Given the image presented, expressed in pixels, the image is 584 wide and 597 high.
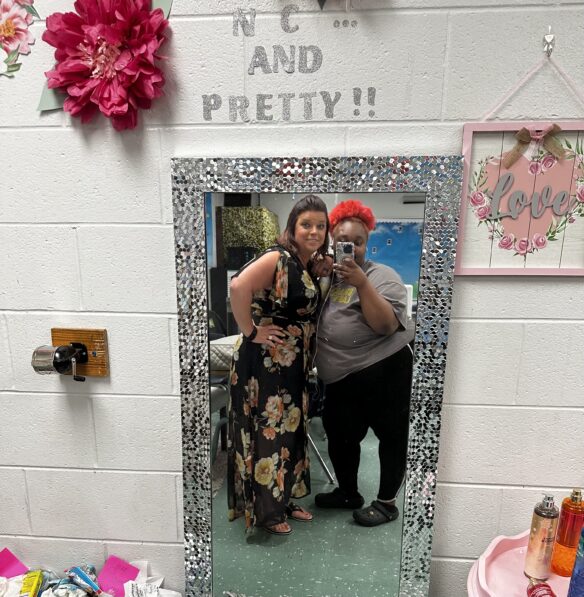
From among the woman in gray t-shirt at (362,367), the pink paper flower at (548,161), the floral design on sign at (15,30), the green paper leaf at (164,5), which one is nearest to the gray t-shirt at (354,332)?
the woman in gray t-shirt at (362,367)

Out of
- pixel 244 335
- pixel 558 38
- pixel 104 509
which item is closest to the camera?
pixel 558 38

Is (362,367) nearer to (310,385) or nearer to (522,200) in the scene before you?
(310,385)

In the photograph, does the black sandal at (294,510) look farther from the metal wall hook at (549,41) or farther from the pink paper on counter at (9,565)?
the metal wall hook at (549,41)

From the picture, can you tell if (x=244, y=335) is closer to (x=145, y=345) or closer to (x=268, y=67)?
(x=145, y=345)

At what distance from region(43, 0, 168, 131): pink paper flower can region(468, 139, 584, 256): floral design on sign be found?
64 centimetres

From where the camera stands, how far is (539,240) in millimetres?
821

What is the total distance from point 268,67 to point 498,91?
16.6 inches

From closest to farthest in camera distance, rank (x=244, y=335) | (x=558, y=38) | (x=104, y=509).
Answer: (x=558, y=38), (x=244, y=335), (x=104, y=509)

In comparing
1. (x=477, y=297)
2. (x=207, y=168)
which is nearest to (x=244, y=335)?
(x=207, y=168)

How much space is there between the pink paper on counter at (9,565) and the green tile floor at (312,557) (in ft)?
1.60

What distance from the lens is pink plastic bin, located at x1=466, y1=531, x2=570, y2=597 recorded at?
0.81 meters

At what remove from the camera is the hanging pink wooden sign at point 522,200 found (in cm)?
79

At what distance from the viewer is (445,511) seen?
941 mm

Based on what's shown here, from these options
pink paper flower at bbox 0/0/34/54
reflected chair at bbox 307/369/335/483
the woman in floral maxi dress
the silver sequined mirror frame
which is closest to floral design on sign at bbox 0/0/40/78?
pink paper flower at bbox 0/0/34/54
